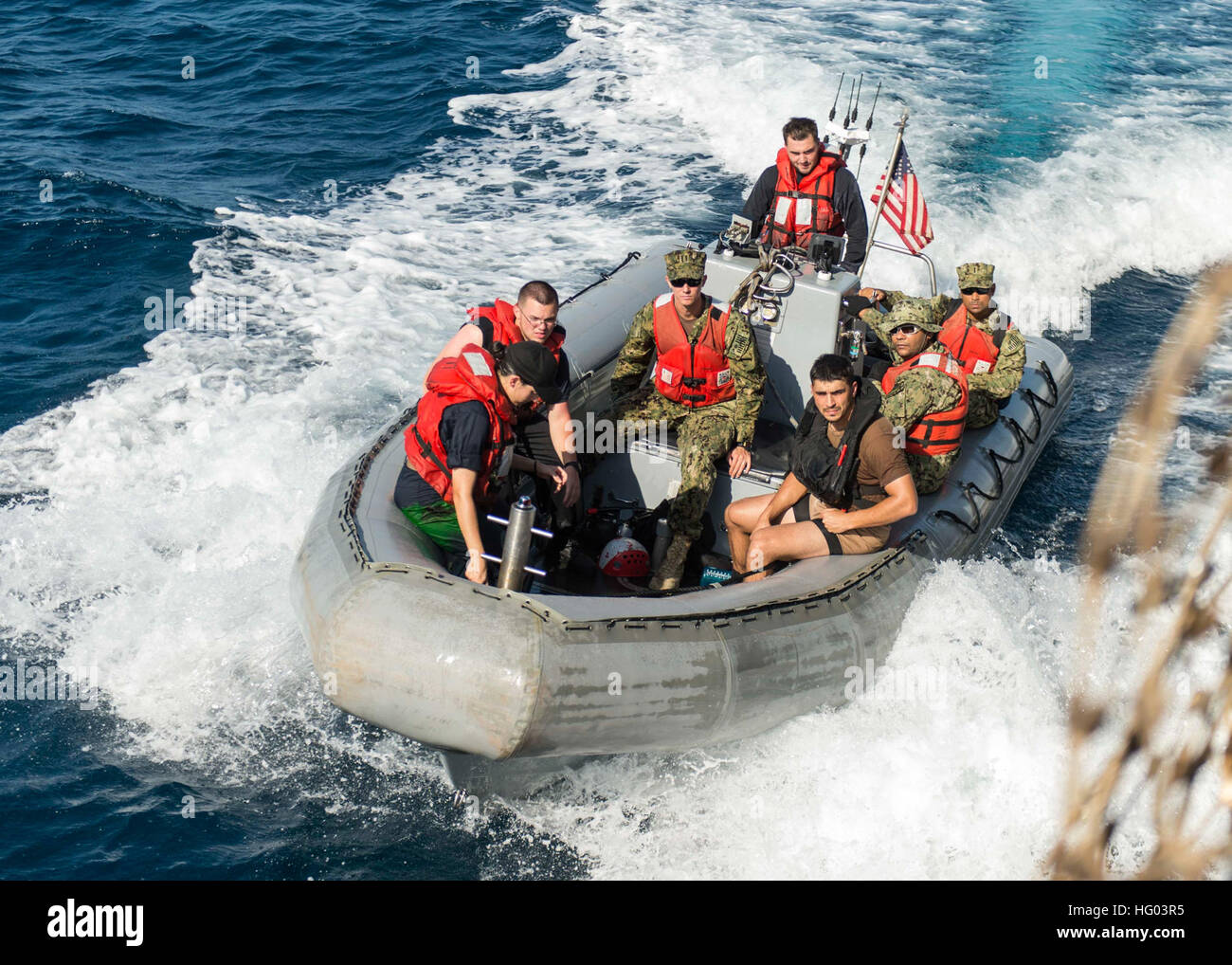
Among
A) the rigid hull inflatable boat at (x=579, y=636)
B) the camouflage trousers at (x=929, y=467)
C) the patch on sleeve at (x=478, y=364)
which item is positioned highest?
the patch on sleeve at (x=478, y=364)

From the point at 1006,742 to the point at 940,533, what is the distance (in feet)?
3.58

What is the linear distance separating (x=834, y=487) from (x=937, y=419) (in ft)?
2.76

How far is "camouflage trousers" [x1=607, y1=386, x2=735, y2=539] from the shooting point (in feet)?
19.2

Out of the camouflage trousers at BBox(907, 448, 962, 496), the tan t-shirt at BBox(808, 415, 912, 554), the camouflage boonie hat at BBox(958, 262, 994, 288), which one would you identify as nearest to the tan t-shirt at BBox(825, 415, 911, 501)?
the tan t-shirt at BBox(808, 415, 912, 554)

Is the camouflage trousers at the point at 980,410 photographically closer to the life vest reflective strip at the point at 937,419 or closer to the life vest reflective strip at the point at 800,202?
the life vest reflective strip at the point at 937,419

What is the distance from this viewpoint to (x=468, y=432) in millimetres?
4641

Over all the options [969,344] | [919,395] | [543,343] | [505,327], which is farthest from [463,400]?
[969,344]

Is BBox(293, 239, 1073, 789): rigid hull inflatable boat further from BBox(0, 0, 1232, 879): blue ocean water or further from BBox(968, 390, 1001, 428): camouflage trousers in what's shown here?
BBox(968, 390, 1001, 428): camouflage trousers

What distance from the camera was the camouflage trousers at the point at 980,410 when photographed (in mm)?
6758

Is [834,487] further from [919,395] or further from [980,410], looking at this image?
[980,410]

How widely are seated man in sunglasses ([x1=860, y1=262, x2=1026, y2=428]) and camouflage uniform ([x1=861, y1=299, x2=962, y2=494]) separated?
3.03 ft

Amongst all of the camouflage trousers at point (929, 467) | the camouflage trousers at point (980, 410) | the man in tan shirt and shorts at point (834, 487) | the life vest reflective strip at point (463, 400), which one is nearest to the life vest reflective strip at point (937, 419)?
the camouflage trousers at point (929, 467)

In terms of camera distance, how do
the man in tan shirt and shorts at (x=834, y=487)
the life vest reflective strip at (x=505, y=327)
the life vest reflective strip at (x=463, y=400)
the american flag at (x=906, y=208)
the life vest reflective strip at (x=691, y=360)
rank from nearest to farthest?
the life vest reflective strip at (x=463, y=400) < the man in tan shirt and shorts at (x=834, y=487) < the life vest reflective strip at (x=505, y=327) < the life vest reflective strip at (x=691, y=360) < the american flag at (x=906, y=208)

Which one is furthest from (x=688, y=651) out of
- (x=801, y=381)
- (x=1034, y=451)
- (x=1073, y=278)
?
(x=1073, y=278)
